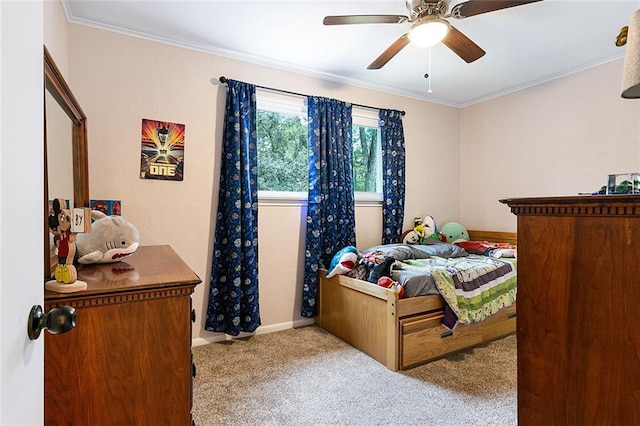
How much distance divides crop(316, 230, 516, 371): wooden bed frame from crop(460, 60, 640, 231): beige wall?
57.4 inches

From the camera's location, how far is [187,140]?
2619 mm

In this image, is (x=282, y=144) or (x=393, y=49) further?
(x=282, y=144)

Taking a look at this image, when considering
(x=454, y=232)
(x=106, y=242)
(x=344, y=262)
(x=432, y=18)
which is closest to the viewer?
(x=106, y=242)

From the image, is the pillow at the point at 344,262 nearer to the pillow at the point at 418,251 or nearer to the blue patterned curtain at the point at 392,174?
the pillow at the point at 418,251

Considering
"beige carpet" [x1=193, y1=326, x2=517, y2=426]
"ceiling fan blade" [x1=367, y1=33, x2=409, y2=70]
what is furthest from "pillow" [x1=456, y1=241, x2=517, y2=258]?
"ceiling fan blade" [x1=367, y1=33, x2=409, y2=70]

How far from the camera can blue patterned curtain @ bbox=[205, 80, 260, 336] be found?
266cm

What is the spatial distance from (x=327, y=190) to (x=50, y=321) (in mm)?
2572

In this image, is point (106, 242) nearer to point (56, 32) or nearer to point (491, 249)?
point (56, 32)

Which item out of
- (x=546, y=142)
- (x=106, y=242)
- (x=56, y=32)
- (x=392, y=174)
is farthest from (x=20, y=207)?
(x=546, y=142)

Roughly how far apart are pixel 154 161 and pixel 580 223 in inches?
101

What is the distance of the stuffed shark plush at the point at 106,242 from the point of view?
1414mm

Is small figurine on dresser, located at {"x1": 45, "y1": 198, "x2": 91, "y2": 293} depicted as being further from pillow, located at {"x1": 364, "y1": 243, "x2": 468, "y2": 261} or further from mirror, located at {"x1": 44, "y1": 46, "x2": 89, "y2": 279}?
pillow, located at {"x1": 364, "y1": 243, "x2": 468, "y2": 261}

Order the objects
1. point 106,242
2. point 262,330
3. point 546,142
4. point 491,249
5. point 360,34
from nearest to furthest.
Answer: point 106,242 < point 360,34 < point 262,330 < point 491,249 < point 546,142

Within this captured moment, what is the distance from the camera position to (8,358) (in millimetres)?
503
